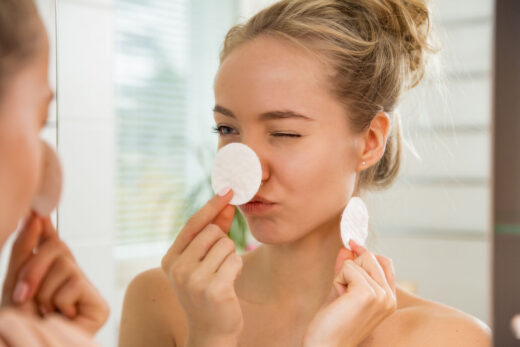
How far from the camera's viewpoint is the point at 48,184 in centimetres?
39

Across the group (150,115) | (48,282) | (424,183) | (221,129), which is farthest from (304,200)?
(150,115)

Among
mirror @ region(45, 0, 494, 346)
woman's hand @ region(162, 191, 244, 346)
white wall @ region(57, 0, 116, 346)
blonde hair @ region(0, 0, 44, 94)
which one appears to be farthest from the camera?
mirror @ region(45, 0, 494, 346)

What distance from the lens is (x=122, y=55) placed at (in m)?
1.52

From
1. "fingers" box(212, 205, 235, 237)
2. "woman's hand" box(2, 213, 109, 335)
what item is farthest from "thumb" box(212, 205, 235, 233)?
"woman's hand" box(2, 213, 109, 335)

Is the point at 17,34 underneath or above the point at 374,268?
above

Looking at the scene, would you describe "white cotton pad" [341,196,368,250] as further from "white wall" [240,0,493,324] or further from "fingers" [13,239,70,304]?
"fingers" [13,239,70,304]

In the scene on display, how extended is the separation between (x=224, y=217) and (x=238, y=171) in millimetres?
65

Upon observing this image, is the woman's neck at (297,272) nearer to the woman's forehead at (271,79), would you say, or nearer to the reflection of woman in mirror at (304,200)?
the reflection of woman in mirror at (304,200)

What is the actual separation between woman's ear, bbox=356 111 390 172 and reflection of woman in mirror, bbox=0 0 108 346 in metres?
0.44

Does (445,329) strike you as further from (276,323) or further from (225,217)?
(225,217)

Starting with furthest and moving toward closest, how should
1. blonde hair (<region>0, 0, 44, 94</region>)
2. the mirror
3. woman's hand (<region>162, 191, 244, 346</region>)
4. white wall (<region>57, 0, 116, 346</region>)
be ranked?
1. the mirror
2. woman's hand (<region>162, 191, 244, 346</region>)
3. white wall (<region>57, 0, 116, 346</region>)
4. blonde hair (<region>0, 0, 44, 94</region>)

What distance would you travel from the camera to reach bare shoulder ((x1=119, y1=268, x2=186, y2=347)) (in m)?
0.65

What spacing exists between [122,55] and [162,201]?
0.83 meters

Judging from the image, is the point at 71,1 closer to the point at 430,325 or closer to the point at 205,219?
the point at 205,219
